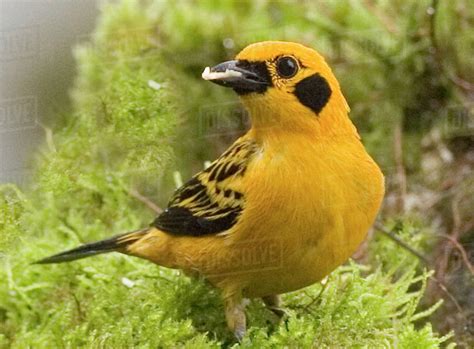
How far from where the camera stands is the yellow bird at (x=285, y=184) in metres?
2.78

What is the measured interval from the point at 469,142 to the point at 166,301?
97.0 inches

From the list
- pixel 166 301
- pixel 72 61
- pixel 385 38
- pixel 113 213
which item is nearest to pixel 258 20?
pixel 385 38

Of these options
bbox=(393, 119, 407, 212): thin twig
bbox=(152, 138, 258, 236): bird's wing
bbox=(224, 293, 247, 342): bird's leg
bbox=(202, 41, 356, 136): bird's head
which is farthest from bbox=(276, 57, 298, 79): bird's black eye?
bbox=(393, 119, 407, 212): thin twig

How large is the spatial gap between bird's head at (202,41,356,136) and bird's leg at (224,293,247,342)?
58 cm

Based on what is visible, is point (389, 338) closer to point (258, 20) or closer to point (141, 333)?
point (141, 333)

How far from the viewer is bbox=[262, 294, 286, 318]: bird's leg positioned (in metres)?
3.25

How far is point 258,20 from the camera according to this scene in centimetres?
566

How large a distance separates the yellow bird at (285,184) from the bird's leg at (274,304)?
0.23 m
